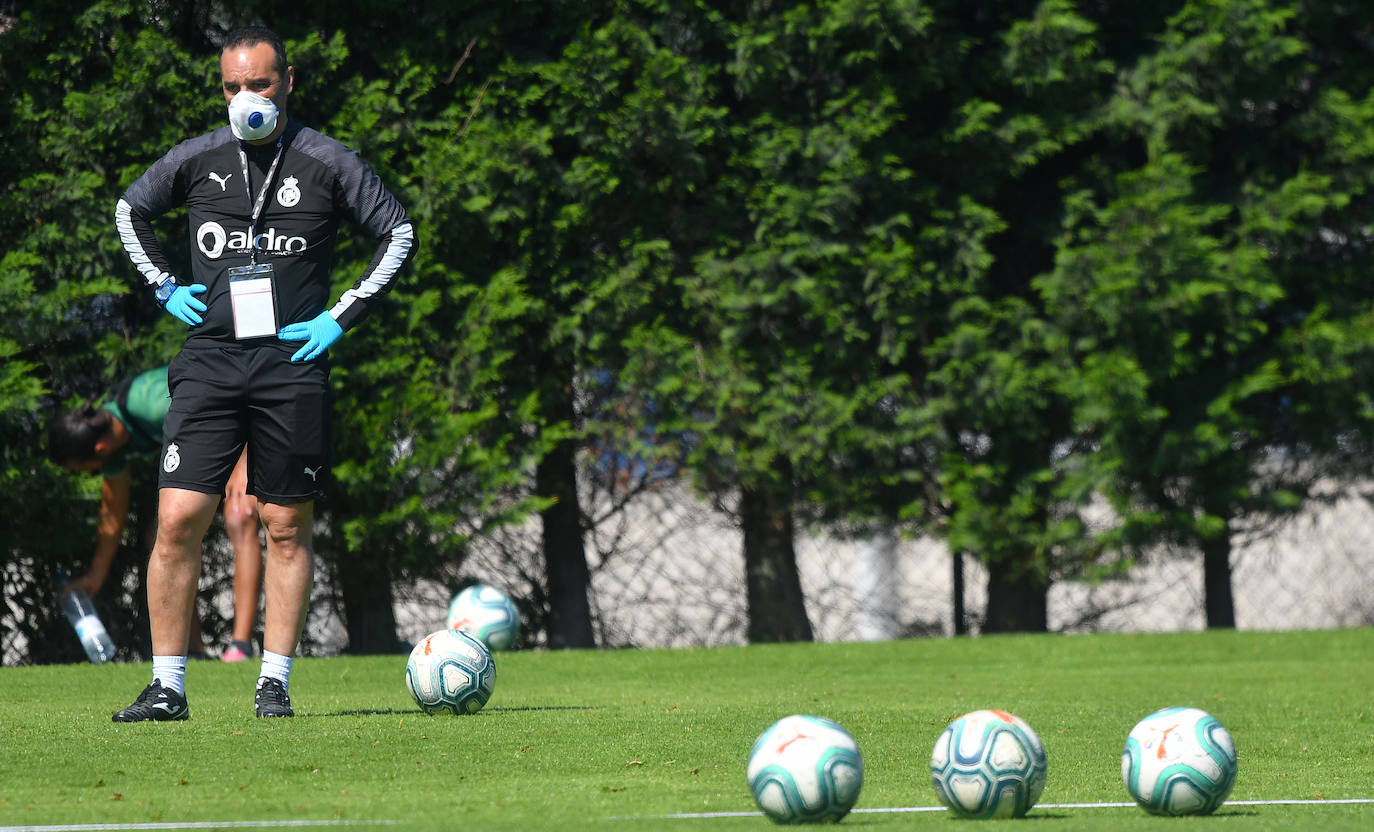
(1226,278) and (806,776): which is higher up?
(1226,278)

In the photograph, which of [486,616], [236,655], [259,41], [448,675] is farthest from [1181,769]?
[486,616]

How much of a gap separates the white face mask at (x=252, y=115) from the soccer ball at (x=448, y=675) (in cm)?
174

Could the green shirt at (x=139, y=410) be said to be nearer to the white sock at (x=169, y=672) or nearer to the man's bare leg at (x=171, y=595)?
the man's bare leg at (x=171, y=595)

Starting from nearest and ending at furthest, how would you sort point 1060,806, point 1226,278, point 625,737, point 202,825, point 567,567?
point 202,825, point 1060,806, point 625,737, point 1226,278, point 567,567

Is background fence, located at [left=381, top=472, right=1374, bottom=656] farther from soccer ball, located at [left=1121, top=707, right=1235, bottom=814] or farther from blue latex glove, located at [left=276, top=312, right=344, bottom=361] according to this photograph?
soccer ball, located at [left=1121, top=707, right=1235, bottom=814]

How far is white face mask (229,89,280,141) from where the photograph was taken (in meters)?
5.13

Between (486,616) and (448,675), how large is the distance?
134 inches

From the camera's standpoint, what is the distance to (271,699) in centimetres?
524

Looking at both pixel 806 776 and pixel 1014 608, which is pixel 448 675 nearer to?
pixel 806 776

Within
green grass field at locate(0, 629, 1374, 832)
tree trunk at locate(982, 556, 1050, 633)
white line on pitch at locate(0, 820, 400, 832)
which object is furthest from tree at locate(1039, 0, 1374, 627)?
white line on pitch at locate(0, 820, 400, 832)

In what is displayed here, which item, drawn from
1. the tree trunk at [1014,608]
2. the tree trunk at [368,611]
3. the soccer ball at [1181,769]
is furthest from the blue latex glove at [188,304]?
the tree trunk at [1014,608]

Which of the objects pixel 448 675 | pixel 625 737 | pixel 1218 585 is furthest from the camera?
pixel 1218 585

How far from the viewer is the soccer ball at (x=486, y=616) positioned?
8891 mm

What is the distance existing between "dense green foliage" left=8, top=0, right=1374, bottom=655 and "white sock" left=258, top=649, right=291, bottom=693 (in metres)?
3.65
